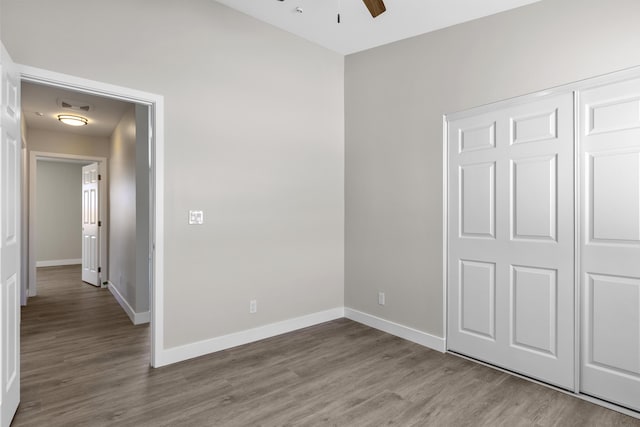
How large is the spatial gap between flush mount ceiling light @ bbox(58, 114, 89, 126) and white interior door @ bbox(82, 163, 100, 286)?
3.91 ft

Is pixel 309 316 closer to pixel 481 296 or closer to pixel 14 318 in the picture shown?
pixel 481 296

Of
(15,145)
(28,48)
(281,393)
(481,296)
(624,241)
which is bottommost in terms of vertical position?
(281,393)

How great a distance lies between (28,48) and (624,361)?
14.3 feet

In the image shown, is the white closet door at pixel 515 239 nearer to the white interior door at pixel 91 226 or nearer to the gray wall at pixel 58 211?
the white interior door at pixel 91 226

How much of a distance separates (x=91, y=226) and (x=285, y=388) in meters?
5.60

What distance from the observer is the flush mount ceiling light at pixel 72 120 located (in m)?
4.96

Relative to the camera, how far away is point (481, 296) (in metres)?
3.00

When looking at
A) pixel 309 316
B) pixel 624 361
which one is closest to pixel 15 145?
pixel 309 316

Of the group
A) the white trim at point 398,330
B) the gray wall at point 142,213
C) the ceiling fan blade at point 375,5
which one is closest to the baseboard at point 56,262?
the gray wall at point 142,213

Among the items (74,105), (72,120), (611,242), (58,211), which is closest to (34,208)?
(72,120)

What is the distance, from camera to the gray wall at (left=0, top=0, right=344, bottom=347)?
260 cm

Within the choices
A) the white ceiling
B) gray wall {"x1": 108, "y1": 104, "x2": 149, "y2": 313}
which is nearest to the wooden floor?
gray wall {"x1": 108, "y1": 104, "x2": 149, "y2": 313}

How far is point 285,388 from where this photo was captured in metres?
2.55

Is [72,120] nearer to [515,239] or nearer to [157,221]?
[157,221]
